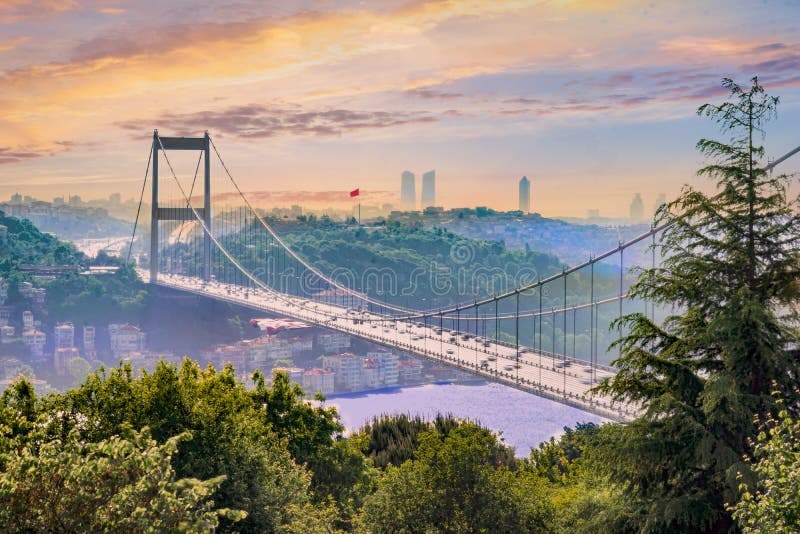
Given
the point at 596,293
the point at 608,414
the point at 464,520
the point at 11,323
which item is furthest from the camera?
the point at 596,293

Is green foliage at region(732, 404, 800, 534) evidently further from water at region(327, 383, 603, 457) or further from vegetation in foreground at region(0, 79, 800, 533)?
water at region(327, 383, 603, 457)

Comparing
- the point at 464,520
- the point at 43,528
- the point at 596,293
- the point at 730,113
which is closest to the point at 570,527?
the point at 464,520

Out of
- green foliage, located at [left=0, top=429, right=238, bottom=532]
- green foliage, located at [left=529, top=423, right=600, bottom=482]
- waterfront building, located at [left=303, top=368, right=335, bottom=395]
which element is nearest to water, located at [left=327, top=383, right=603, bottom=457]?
waterfront building, located at [left=303, top=368, right=335, bottom=395]

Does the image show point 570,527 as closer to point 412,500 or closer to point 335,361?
point 412,500


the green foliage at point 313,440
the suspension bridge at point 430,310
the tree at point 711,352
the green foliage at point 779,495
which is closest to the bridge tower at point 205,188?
the suspension bridge at point 430,310

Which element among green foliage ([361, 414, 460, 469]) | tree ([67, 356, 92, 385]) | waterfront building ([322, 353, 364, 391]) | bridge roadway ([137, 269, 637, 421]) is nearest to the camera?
green foliage ([361, 414, 460, 469])

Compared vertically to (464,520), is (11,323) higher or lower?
lower

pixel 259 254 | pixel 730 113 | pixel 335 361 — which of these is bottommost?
pixel 335 361
